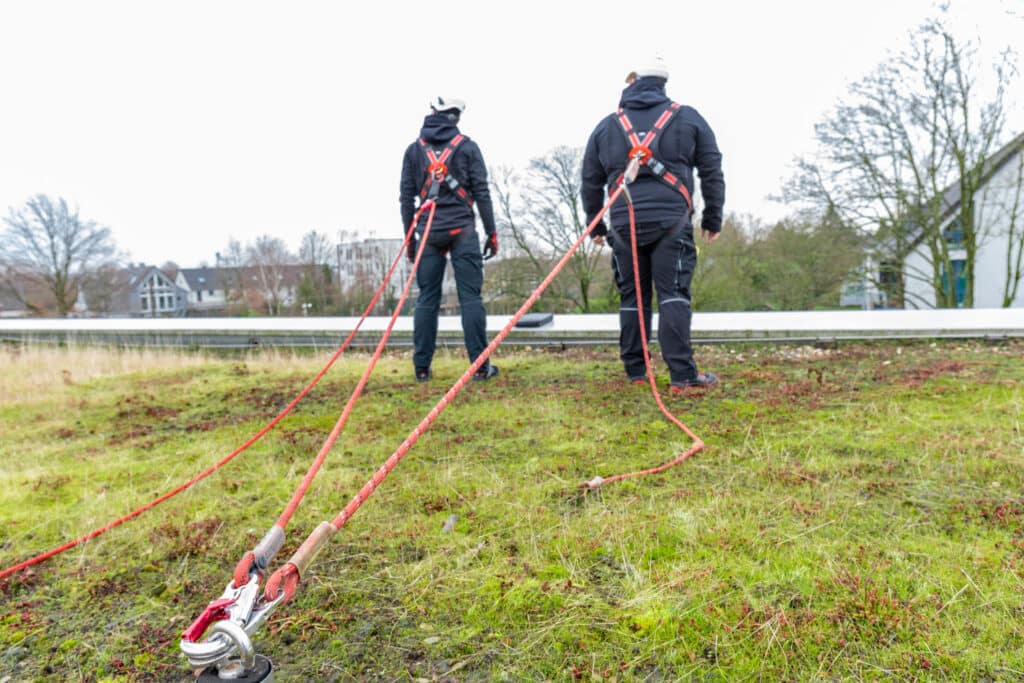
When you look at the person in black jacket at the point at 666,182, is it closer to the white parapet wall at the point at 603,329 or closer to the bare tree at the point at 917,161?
the white parapet wall at the point at 603,329

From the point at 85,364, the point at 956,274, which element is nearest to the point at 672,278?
the point at 85,364

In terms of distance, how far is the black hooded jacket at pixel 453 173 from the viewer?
5.14 metres

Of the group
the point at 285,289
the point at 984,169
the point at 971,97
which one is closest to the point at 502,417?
the point at 971,97

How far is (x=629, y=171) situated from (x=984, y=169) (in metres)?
20.9

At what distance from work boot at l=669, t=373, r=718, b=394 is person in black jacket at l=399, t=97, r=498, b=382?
164cm

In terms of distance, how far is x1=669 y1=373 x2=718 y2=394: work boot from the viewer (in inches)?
162

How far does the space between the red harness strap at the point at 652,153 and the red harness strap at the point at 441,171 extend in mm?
1536

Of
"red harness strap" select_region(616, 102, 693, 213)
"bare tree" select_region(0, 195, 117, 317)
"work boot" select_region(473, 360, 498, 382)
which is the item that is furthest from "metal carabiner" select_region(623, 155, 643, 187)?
"bare tree" select_region(0, 195, 117, 317)

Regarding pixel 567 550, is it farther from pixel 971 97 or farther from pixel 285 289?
pixel 285 289

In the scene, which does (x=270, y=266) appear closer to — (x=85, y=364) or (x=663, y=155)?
(x=85, y=364)

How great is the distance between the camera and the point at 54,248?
3806 cm

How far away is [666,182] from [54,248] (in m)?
44.4

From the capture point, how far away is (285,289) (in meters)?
33.8

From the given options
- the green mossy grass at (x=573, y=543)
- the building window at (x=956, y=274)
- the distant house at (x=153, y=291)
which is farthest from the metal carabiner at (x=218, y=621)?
the distant house at (x=153, y=291)
